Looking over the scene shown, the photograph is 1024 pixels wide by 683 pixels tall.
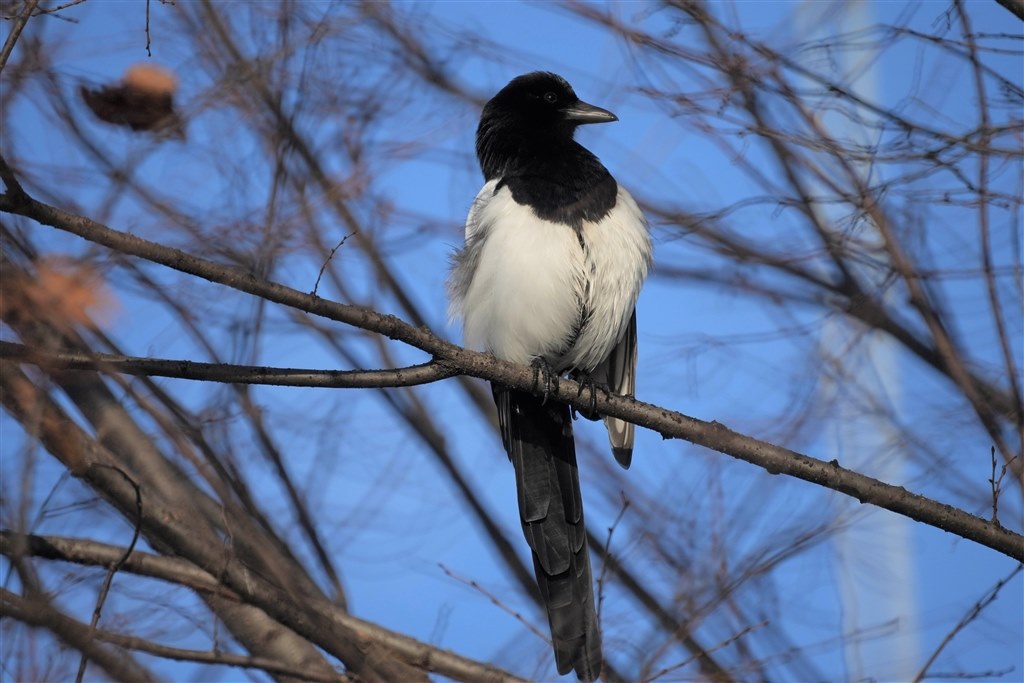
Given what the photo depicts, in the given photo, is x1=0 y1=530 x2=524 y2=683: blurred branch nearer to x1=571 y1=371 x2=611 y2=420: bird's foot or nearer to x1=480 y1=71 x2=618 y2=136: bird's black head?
x1=571 y1=371 x2=611 y2=420: bird's foot

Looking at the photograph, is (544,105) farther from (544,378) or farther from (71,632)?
(71,632)

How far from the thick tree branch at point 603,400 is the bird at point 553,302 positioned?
43 cm

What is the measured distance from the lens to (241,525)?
104 inches

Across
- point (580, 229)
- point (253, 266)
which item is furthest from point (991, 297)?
point (253, 266)

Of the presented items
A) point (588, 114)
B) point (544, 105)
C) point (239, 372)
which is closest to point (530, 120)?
point (544, 105)

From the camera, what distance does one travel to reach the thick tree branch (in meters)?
2.32

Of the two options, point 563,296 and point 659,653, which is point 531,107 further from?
point 659,653

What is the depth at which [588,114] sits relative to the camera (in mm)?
3922

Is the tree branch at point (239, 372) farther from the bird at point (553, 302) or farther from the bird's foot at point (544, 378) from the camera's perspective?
the bird at point (553, 302)

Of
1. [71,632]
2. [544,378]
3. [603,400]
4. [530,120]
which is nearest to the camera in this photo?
[71,632]

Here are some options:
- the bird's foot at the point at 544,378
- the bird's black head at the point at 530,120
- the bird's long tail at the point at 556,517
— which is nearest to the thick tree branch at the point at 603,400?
the bird's foot at the point at 544,378

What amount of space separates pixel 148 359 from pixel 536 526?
1.41m

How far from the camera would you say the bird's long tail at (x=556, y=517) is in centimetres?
305

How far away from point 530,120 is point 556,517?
1.39 m
